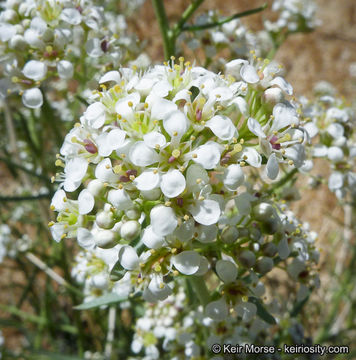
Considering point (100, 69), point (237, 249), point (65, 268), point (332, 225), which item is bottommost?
point (332, 225)

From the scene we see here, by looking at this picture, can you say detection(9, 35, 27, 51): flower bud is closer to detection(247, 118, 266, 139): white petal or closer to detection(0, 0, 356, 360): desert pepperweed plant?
detection(0, 0, 356, 360): desert pepperweed plant

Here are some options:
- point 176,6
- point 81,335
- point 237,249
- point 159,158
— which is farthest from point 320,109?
point 176,6

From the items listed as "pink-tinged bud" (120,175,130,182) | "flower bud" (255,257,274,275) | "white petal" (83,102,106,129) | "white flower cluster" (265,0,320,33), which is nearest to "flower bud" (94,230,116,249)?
"pink-tinged bud" (120,175,130,182)

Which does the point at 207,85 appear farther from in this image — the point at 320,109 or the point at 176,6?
the point at 176,6

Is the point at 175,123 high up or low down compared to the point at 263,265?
up

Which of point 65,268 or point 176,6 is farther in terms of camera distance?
point 176,6

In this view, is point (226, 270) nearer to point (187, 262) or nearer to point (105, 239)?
point (187, 262)

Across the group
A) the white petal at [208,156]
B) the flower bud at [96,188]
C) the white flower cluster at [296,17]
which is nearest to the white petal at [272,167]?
the white petal at [208,156]

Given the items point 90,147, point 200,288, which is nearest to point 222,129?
point 90,147
